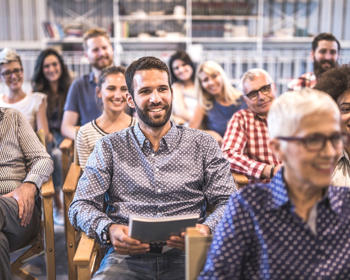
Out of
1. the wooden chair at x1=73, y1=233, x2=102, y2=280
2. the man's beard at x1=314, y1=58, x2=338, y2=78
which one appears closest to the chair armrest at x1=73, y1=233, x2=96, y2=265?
the wooden chair at x1=73, y1=233, x2=102, y2=280

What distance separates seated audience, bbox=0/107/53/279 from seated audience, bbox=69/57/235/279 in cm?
35

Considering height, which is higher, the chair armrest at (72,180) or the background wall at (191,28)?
the background wall at (191,28)

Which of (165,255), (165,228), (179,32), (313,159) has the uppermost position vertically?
(179,32)

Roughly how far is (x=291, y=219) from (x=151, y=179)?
0.69 metres

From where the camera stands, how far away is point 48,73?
3701mm

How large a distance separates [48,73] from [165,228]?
276 centimetres

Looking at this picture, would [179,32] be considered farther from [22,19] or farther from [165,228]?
[165,228]

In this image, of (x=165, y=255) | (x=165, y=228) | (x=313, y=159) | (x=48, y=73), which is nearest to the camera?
(x=313, y=159)

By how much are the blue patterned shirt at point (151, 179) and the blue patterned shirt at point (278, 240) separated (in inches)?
19.2

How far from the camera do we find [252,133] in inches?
90.5

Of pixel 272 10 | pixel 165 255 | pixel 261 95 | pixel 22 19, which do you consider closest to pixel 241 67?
pixel 272 10

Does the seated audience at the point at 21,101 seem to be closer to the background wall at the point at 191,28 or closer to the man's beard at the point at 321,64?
the man's beard at the point at 321,64

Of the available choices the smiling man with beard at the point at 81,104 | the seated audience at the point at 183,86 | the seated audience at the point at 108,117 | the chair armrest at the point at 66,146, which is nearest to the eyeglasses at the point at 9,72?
the smiling man with beard at the point at 81,104

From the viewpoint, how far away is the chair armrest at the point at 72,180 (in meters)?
2.00
